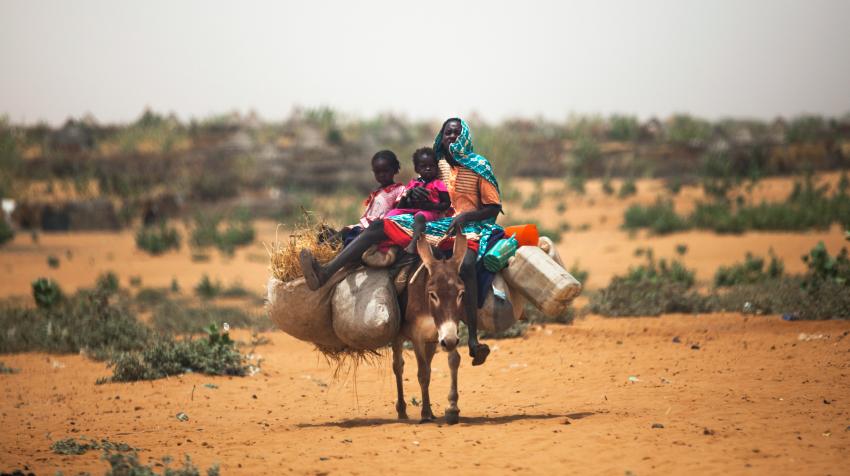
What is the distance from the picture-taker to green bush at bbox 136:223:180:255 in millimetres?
24844

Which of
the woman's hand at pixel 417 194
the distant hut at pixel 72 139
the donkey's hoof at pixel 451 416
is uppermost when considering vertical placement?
the distant hut at pixel 72 139

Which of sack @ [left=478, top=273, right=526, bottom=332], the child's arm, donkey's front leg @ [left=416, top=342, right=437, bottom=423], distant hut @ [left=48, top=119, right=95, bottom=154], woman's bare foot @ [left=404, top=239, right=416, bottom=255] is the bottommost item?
donkey's front leg @ [left=416, top=342, right=437, bottom=423]

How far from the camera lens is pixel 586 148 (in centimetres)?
3612

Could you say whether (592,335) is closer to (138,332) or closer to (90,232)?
(138,332)

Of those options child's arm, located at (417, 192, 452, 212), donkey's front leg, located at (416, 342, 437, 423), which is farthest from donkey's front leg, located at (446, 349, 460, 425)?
child's arm, located at (417, 192, 452, 212)

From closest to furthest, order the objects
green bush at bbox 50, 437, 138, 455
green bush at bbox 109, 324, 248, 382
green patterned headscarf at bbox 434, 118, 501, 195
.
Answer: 1. green bush at bbox 50, 437, 138, 455
2. green patterned headscarf at bbox 434, 118, 501, 195
3. green bush at bbox 109, 324, 248, 382

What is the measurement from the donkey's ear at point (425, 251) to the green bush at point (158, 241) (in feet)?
59.3

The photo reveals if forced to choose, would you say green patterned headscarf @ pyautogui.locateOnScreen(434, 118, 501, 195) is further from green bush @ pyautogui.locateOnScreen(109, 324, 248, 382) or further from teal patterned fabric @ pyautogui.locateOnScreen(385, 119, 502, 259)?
green bush @ pyautogui.locateOnScreen(109, 324, 248, 382)

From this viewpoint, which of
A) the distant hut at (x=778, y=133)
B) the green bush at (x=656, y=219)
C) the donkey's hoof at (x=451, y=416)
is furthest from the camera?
the distant hut at (x=778, y=133)

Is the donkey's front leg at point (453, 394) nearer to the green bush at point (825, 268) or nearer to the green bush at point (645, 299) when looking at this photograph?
the green bush at point (645, 299)

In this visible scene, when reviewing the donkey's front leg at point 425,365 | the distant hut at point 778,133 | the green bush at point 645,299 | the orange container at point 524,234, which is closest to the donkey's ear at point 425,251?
the donkey's front leg at point 425,365

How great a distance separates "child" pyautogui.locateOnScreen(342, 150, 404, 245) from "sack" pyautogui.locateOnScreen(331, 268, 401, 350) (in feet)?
1.35

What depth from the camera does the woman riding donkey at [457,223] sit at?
26.7ft

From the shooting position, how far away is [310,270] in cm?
819
